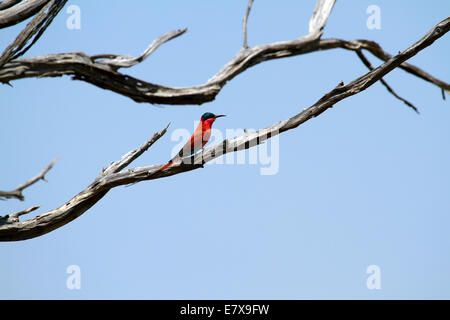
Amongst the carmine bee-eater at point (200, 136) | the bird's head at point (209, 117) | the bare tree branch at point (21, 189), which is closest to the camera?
the bare tree branch at point (21, 189)

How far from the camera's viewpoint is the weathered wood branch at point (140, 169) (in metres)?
4.38

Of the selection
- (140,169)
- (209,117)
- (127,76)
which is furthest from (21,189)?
(209,117)

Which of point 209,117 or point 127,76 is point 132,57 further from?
point 209,117

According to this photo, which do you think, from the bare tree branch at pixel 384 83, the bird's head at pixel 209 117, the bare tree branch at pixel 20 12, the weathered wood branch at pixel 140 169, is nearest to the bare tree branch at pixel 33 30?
the bare tree branch at pixel 20 12

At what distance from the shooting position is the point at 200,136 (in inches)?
210

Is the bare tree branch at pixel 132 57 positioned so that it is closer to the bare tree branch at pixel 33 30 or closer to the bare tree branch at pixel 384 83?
the bare tree branch at pixel 33 30

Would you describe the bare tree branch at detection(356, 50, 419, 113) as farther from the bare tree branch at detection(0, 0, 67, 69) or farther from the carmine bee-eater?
the bare tree branch at detection(0, 0, 67, 69)

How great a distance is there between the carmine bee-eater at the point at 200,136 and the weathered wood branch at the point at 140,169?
0.30 m

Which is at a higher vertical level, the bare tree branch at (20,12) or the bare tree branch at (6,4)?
the bare tree branch at (6,4)

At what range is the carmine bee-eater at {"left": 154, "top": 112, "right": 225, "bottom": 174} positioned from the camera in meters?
5.04

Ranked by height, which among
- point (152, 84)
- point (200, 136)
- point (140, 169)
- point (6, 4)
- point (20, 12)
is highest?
point (6, 4)

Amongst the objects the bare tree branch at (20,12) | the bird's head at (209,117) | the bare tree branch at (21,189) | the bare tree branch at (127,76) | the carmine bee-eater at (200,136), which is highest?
the bare tree branch at (20,12)

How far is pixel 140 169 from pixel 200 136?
112 cm

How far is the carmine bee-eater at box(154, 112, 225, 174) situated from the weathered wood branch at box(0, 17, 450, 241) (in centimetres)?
30
